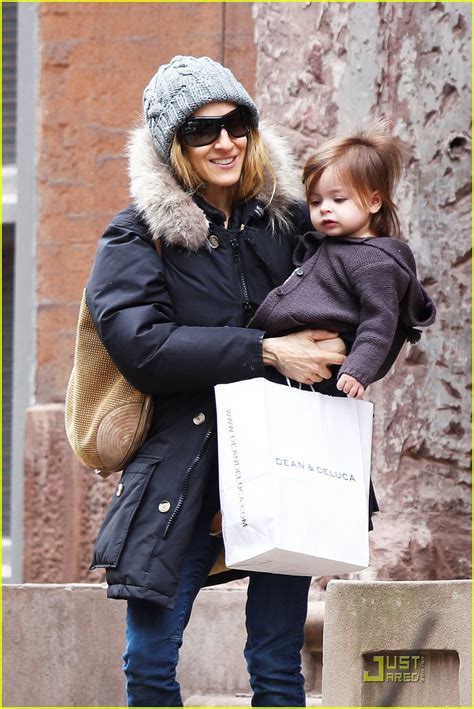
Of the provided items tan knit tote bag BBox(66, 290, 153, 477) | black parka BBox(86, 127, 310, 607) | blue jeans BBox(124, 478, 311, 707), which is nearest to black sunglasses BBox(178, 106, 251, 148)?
black parka BBox(86, 127, 310, 607)

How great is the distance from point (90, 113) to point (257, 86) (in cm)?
85

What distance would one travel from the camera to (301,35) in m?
5.81

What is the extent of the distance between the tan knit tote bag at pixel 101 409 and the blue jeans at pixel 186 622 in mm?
253

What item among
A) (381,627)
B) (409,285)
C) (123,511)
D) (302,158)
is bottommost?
(381,627)

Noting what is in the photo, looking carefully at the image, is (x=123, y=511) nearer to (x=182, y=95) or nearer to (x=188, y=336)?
(x=188, y=336)

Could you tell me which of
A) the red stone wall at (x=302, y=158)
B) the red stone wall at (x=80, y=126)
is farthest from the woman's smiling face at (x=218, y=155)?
the red stone wall at (x=80, y=126)

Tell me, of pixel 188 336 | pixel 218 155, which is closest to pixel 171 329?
pixel 188 336

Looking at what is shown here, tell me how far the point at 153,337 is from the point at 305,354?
356 millimetres

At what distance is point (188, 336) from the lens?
370 centimetres

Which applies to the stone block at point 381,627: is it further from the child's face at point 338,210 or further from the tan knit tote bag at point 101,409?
the child's face at point 338,210

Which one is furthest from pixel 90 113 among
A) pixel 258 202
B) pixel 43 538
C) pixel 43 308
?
pixel 258 202

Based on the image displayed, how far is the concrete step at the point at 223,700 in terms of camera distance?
526 centimetres

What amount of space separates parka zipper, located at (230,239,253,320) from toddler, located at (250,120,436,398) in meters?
0.05

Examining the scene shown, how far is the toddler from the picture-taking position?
145 inches
